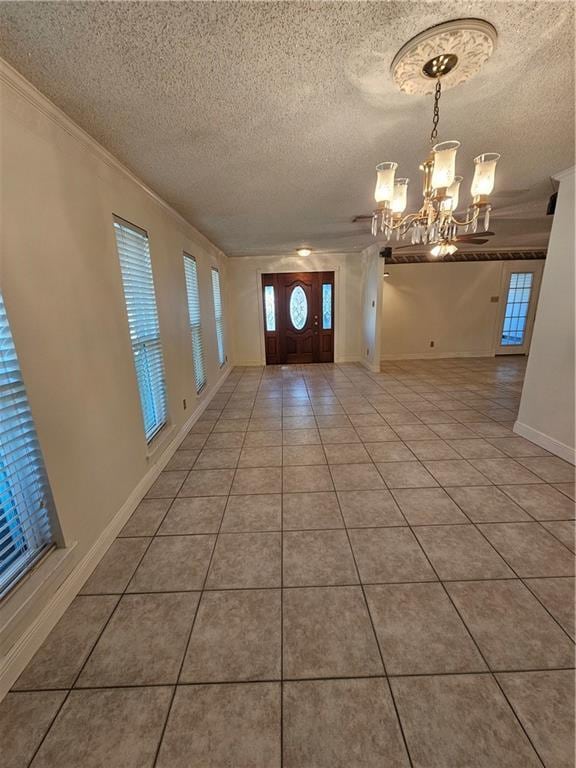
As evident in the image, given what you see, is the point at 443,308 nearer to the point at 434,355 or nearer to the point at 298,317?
the point at 434,355

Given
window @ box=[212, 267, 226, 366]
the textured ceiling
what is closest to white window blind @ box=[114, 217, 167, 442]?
the textured ceiling

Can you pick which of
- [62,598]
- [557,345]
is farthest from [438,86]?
[62,598]

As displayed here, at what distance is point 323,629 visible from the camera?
130cm

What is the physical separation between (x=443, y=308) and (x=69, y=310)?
723 centimetres

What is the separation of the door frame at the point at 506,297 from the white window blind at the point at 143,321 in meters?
7.43

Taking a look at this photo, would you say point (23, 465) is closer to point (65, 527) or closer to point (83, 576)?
point (65, 527)

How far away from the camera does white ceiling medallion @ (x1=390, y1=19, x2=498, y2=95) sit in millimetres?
1112

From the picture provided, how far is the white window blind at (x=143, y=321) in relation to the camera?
223 centimetres

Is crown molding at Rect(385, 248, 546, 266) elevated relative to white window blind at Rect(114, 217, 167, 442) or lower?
elevated

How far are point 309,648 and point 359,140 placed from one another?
8.87ft

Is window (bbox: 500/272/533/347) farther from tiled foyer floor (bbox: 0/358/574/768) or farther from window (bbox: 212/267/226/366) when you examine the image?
window (bbox: 212/267/226/366)

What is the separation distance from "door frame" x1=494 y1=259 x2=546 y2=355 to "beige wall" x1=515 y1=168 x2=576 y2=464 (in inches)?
193

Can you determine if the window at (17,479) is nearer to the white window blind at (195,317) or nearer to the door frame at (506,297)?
the white window blind at (195,317)

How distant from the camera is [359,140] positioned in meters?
1.89
